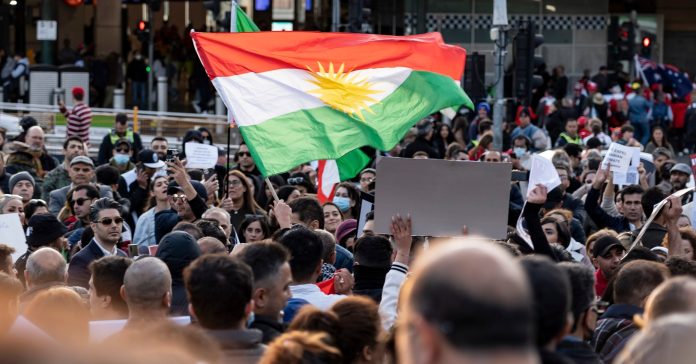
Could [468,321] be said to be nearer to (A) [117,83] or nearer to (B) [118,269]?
(B) [118,269]

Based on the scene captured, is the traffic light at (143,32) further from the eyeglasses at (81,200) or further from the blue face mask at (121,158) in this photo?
the eyeglasses at (81,200)

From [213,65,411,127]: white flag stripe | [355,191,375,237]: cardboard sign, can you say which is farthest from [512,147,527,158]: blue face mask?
[355,191,375,237]: cardboard sign

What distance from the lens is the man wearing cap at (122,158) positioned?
16484 mm

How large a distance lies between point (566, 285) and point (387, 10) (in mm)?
36356

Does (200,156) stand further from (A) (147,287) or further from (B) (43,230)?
(A) (147,287)

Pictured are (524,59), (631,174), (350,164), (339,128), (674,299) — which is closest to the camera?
(674,299)

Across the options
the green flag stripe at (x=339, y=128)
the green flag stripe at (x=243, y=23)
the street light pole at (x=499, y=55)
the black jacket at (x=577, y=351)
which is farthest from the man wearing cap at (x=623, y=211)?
the street light pole at (x=499, y=55)

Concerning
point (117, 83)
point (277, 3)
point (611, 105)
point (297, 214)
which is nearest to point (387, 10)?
point (277, 3)

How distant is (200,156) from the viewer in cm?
1559

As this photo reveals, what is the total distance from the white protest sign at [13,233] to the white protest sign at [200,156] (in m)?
5.70

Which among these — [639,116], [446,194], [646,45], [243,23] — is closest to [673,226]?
[446,194]

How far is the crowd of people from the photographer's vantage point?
273 centimetres

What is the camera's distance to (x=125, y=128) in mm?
19344

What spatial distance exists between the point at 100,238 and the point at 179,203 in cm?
174
